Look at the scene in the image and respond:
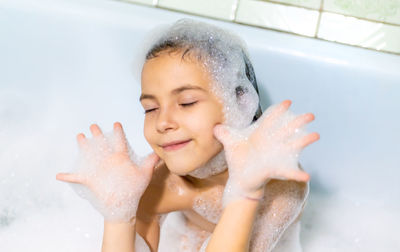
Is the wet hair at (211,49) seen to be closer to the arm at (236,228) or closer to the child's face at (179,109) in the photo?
the child's face at (179,109)

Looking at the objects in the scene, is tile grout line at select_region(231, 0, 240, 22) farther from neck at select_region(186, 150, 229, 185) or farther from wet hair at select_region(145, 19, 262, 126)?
neck at select_region(186, 150, 229, 185)

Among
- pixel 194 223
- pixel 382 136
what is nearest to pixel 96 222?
pixel 194 223

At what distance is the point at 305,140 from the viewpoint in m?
0.91

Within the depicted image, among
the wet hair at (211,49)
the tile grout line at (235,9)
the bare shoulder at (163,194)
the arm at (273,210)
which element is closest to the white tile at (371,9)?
the tile grout line at (235,9)

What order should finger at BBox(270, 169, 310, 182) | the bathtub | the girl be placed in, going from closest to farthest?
finger at BBox(270, 169, 310, 182), the girl, the bathtub

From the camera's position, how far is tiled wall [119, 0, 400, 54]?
1.42m

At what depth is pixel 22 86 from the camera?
1605mm

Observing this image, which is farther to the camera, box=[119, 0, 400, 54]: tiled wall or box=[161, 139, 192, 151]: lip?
box=[119, 0, 400, 54]: tiled wall

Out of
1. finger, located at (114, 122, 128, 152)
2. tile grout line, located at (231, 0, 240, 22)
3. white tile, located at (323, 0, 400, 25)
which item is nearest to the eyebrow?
finger, located at (114, 122, 128, 152)

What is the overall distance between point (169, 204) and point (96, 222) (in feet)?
1.38

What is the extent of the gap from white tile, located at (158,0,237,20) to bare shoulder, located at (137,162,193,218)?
1.54 feet

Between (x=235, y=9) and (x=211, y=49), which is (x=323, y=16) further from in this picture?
(x=211, y=49)

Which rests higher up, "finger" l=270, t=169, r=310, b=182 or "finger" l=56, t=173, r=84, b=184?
"finger" l=270, t=169, r=310, b=182

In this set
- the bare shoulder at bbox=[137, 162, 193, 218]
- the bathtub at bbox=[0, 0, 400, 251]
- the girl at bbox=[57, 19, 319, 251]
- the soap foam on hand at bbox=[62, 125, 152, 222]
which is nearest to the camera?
the girl at bbox=[57, 19, 319, 251]
